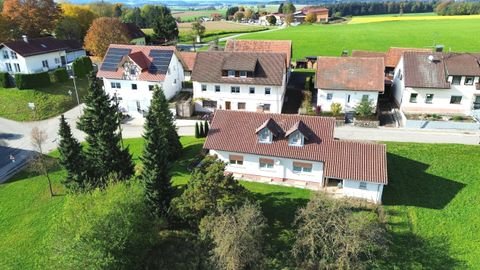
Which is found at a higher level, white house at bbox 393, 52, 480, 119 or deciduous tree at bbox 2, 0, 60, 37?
deciduous tree at bbox 2, 0, 60, 37

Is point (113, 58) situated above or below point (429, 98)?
above

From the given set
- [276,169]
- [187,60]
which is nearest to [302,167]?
[276,169]

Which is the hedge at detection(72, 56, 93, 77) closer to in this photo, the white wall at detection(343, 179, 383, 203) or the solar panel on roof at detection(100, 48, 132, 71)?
the solar panel on roof at detection(100, 48, 132, 71)

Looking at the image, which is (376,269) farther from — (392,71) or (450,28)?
(450,28)

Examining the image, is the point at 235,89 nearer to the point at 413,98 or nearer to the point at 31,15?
the point at 413,98

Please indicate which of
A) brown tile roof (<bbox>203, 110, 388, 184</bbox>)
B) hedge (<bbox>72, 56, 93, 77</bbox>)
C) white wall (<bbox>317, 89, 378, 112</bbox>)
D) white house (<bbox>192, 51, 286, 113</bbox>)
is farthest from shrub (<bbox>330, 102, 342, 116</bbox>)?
hedge (<bbox>72, 56, 93, 77</bbox>)

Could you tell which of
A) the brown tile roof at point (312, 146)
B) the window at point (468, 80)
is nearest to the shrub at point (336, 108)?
the brown tile roof at point (312, 146)
